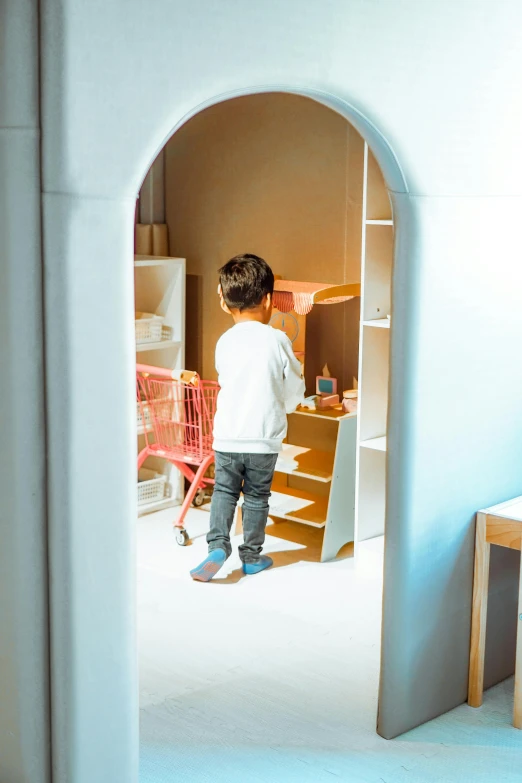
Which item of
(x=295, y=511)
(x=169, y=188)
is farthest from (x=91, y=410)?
(x=169, y=188)

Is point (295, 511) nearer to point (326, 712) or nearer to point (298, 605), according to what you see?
point (298, 605)

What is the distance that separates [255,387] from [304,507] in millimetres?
983

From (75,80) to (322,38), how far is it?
87 centimetres

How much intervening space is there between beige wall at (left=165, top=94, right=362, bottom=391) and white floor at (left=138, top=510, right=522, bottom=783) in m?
1.44


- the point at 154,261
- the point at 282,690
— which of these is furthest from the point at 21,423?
the point at 154,261

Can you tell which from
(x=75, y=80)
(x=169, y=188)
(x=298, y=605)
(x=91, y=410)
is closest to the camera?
(x=75, y=80)

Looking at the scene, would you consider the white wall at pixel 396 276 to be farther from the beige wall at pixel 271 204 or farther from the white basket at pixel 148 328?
the white basket at pixel 148 328

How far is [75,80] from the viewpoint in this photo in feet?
7.71

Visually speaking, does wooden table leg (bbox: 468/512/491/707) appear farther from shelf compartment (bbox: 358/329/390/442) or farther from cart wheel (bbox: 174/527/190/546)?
cart wheel (bbox: 174/527/190/546)

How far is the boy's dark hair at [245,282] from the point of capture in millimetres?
4840

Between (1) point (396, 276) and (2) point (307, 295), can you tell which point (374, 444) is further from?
(1) point (396, 276)

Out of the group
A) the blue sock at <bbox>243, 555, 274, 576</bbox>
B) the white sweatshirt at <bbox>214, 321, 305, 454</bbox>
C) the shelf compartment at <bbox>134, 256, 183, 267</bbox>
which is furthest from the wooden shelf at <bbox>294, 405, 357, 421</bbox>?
the shelf compartment at <bbox>134, 256, 183, 267</bbox>

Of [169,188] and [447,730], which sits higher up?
[169,188]

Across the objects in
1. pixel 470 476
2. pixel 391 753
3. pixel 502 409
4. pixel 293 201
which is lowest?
pixel 391 753
